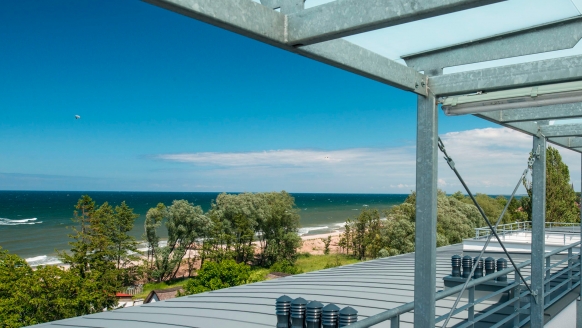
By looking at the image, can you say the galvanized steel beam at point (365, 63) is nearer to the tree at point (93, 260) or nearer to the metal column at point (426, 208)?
the metal column at point (426, 208)

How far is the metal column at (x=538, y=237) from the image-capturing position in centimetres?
407

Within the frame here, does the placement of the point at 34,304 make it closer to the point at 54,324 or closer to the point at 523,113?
the point at 54,324

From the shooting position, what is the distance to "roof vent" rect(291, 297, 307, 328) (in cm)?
252

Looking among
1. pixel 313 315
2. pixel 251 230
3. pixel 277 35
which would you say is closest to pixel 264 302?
pixel 313 315

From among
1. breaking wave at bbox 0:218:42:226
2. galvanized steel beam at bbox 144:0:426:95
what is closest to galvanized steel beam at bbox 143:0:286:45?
galvanized steel beam at bbox 144:0:426:95

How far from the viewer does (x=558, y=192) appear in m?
30.3

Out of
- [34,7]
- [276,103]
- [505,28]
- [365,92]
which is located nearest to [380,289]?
[505,28]

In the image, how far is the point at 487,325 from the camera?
407 cm

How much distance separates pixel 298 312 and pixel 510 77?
5.52ft

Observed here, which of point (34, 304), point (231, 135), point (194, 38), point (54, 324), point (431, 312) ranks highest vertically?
point (194, 38)

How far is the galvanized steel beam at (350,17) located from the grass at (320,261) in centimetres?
3554

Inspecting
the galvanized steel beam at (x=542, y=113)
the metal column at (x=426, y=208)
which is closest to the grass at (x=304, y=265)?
the galvanized steel beam at (x=542, y=113)

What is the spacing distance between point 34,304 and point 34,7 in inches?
3317

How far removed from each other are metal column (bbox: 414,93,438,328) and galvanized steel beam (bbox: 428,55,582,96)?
0.10 m
